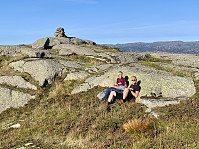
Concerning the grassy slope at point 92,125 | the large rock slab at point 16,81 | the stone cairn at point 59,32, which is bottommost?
the grassy slope at point 92,125

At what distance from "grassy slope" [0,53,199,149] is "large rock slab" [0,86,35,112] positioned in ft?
2.51

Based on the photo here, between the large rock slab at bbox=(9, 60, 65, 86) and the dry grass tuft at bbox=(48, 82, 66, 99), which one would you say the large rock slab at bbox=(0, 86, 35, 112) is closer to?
the dry grass tuft at bbox=(48, 82, 66, 99)

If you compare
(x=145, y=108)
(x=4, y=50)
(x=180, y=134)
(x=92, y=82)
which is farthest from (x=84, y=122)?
(x=4, y=50)

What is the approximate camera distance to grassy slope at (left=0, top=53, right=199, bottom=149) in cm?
Answer: 903

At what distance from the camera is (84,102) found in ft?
53.0

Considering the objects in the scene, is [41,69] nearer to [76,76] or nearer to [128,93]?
[76,76]

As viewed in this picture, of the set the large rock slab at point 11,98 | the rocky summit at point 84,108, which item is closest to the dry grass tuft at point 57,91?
the rocky summit at point 84,108

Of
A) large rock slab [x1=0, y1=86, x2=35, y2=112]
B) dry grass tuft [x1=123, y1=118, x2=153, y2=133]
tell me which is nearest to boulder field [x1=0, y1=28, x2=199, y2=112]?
large rock slab [x1=0, y1=86, x2=35, y2=112]

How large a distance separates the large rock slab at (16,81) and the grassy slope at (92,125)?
3.52 meters

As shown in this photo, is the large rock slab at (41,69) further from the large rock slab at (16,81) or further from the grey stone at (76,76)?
the grey stone at (76,76)

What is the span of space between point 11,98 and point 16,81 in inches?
114

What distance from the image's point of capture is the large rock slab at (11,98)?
59.5 ft

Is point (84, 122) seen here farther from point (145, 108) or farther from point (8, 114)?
point (8, 114)

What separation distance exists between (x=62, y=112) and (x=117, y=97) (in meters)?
4.72
